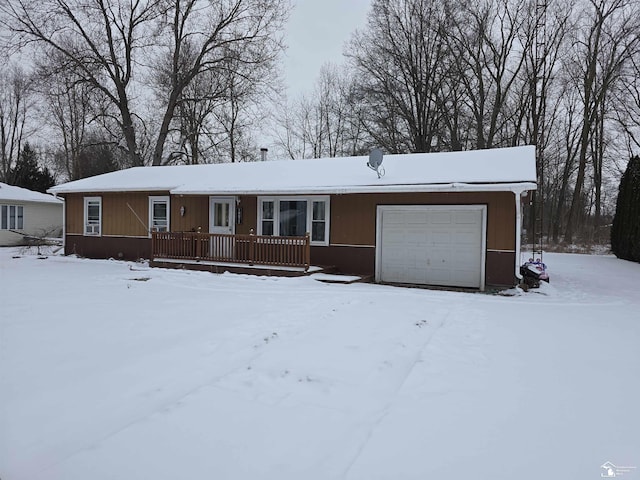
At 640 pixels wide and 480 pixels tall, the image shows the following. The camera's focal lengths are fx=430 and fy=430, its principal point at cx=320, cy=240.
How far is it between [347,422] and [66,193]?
16124 mm

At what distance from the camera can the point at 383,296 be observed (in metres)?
9.09

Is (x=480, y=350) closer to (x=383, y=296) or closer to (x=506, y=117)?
(x=383, y=296)

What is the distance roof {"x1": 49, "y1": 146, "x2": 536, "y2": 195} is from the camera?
10281mm

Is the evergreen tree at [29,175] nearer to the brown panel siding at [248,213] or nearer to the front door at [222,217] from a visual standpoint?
the front door at [222,217]

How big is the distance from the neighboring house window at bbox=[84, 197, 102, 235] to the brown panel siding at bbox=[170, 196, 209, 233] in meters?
3.31

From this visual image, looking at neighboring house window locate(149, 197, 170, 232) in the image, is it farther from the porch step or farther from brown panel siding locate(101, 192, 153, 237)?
the porch step

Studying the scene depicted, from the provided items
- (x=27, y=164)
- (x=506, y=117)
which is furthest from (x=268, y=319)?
(x=27, y=164)

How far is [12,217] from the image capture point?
21500 mm

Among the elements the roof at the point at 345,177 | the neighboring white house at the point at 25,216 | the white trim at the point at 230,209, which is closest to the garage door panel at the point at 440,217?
the roof at the point at 345,177

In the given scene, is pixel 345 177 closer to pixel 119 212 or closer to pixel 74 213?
pixel 119 212

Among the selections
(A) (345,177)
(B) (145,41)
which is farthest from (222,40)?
(A) (345,177)

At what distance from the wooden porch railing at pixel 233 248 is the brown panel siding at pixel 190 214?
0.87 metres

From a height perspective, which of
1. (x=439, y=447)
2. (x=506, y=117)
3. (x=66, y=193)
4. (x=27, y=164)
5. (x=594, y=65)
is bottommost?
(x=439, y=447)

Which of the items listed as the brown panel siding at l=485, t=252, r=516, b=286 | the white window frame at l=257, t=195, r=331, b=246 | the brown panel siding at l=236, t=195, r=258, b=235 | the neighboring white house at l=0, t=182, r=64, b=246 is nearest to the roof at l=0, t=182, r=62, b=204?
the neighboring white house at l=0, t=182, r=64, b=246
